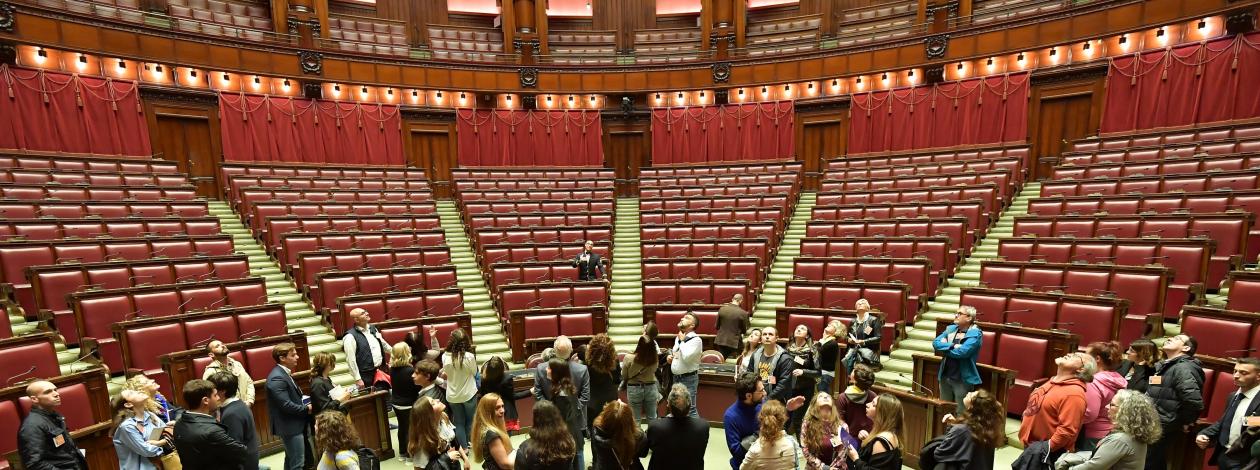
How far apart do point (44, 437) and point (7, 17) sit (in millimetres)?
9133

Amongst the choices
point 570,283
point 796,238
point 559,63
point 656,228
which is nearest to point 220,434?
point 570,283

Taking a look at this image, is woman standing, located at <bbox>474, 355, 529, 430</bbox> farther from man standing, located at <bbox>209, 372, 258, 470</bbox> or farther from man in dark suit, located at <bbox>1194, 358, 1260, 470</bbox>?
man in dark suit, located at <bbox>1194, 358, 1260, 470</bbox>

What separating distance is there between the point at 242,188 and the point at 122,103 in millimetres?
2555

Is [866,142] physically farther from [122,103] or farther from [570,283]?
[122,103]

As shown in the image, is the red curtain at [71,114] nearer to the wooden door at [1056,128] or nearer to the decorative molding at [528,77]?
the decorative molding at [528,77]

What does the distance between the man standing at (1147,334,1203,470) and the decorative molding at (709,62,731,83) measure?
10228mm

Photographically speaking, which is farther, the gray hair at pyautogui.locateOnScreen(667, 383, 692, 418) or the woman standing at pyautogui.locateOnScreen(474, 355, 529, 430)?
the woman standing at pyautogui.locateOnScreen(474, 355, 529, 430)

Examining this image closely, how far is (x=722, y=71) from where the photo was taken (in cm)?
1231

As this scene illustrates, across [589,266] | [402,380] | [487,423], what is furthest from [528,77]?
[487,423]

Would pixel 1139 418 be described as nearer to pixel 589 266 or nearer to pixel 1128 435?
pixel 1128 435

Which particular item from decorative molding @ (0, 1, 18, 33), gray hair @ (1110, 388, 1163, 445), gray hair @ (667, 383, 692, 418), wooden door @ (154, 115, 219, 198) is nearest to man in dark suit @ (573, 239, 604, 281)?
gray hair @ (667, 383, 692, 418)

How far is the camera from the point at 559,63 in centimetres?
1259

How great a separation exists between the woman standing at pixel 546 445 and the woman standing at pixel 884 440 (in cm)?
123

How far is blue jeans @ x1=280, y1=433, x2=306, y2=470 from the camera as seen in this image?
326cm
